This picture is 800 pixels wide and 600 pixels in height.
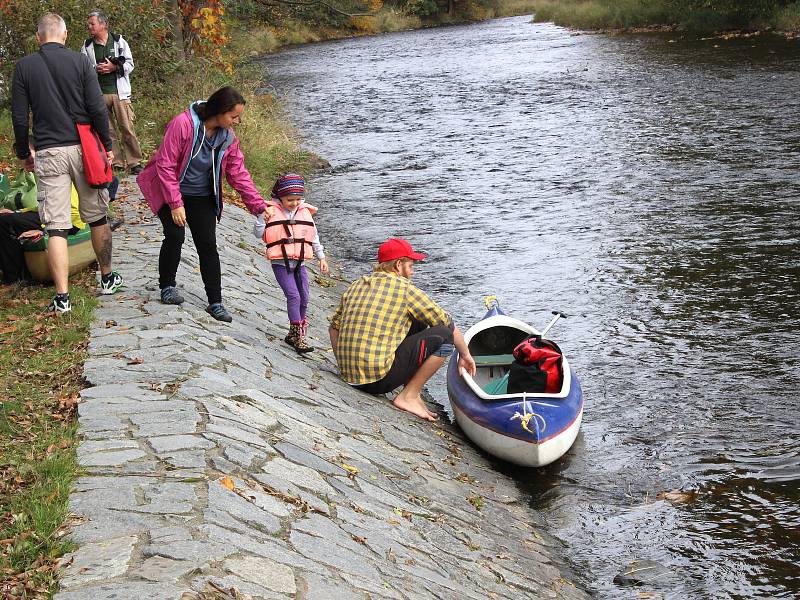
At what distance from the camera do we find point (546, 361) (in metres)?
→ 8.66

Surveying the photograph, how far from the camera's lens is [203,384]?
6.65 meters

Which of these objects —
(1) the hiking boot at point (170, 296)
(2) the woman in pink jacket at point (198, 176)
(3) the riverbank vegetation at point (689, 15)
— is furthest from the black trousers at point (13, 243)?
(3) the riverbank vegetation at point (689, 15)

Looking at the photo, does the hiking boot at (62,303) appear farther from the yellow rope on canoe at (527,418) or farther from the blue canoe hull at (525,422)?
the yellow rope on canoe at (527,418)

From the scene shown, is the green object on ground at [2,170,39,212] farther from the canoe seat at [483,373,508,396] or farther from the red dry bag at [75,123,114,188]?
the canoe seat at [483,373,508,396]

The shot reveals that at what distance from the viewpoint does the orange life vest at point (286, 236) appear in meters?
8.11

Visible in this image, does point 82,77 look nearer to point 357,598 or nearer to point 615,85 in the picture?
point 357,598

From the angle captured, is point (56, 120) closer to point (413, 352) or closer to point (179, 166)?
point (179, 166)

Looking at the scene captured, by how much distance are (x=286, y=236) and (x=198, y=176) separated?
0.88 m

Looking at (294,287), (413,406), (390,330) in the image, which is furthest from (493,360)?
(294,287)

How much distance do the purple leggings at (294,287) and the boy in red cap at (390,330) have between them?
374 mm

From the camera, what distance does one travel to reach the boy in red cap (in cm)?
808

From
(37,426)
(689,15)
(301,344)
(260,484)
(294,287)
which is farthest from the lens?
(689,15)

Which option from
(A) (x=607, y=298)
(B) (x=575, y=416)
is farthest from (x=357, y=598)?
(A) (x=607, y=298)

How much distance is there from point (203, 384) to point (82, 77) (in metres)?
2.95
